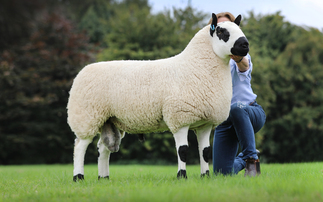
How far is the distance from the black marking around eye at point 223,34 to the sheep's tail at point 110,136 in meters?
1.84

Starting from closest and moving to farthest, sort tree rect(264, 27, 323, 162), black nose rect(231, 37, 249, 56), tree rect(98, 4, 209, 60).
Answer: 1. black nose rect(231, 37, 249, 56)
2. tree rect(98, 4, 209, 60)
3. tree rect(264, 27, 323, 162)

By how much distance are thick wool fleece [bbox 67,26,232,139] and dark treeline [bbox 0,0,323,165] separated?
6746 millimetres

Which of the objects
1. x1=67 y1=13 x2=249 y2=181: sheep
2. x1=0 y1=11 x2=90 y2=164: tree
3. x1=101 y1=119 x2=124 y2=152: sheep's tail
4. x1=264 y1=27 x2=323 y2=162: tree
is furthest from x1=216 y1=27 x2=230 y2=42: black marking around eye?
x1=264 y1=27 x2=323 y2=162: tree

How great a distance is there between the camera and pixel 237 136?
405cm

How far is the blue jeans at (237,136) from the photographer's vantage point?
12.6 ft

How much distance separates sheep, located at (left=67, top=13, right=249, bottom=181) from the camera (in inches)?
138

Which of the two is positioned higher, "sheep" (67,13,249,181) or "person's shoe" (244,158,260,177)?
"sheep" (67,13,249,181)

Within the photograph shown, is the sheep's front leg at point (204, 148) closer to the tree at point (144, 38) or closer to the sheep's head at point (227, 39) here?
the sheep's head at point (227, 39)

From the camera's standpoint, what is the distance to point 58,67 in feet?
41.6

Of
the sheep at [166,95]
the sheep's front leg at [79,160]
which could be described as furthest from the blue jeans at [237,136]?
the sheep's front leg at [79,160]

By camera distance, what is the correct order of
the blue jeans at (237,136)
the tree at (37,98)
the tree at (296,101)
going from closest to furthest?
the blue jeans at (237,136)
the tree at (37,98)
the tree at (296,101)

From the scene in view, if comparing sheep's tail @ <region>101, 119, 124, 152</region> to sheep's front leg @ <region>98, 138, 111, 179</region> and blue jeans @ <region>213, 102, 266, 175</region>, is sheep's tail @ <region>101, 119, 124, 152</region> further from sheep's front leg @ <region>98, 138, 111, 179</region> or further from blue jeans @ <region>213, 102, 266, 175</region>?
blue jeans @ <region>213, 102, 266, 175</region>

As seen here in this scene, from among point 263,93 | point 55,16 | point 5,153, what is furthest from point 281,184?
point 55,16

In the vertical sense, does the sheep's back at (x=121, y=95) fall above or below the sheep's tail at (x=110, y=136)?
above
